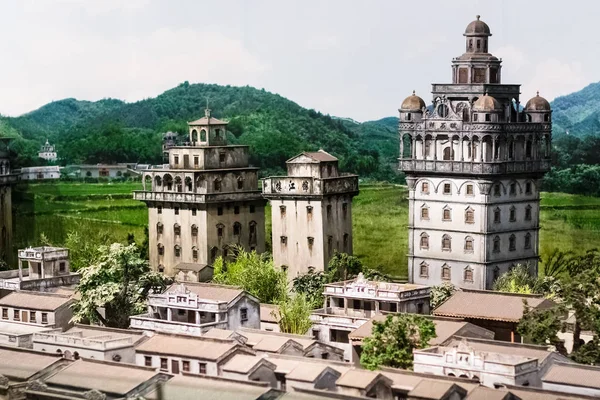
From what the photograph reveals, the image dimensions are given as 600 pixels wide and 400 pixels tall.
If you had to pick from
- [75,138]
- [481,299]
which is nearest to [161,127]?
[75,138]

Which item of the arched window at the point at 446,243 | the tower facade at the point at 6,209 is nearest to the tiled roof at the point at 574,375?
the arched window at the point at 446,243

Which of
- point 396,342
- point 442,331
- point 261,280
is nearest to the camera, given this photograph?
point 396,342

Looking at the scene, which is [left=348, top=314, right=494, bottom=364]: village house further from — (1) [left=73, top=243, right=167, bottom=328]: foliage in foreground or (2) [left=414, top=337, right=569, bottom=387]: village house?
(1) [left=73, top=243, right=167, bottom=328]: foliage in foreground

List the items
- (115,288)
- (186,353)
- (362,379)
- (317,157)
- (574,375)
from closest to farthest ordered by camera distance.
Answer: (362,379) < (574,375) < (186,353) < (115,288) < (317,157)

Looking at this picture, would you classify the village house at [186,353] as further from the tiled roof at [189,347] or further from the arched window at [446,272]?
the arched window at [446,272]

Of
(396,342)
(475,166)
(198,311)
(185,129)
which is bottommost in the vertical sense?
(396,342)

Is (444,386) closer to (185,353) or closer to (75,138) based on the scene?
(185,353)

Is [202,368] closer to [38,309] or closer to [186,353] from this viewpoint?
[186,353]

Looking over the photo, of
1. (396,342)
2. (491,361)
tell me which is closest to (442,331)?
(396,342)
